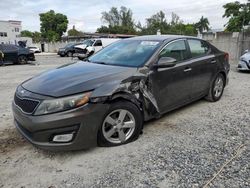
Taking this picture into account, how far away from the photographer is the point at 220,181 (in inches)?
104

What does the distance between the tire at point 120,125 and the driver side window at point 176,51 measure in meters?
1.11

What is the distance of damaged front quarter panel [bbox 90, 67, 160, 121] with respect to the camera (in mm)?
3135

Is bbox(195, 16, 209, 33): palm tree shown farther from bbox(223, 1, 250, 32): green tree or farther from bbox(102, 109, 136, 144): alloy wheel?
bbox(102, 109, 136, 144): alloy wheel

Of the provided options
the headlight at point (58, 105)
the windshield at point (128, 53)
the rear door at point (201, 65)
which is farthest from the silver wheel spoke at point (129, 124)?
the rear door at point (201, 65)

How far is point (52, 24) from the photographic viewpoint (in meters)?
57.3

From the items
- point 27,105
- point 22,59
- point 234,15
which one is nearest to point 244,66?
point 27,105

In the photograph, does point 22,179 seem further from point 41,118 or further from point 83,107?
point 83,107

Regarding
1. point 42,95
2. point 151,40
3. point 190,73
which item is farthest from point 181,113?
point 42,95

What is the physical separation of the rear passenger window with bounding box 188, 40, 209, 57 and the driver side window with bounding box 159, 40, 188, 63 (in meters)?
0.25

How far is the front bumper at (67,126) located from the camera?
2.89 m

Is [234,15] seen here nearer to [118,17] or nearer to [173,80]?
[173,80]

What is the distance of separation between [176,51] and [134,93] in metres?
1.39

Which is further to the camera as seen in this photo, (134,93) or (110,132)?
(134,93)

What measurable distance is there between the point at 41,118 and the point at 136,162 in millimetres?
1224
